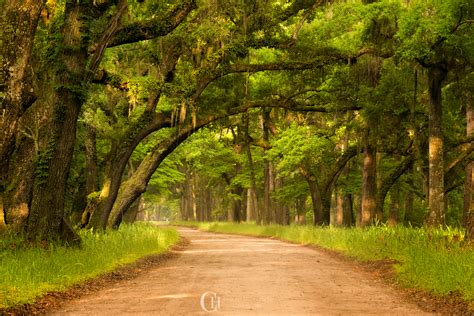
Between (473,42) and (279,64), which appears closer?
(473,42)

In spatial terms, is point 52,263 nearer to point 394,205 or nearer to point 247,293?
point 247,293

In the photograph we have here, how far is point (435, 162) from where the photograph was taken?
1886cm

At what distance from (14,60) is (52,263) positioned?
4201 mm

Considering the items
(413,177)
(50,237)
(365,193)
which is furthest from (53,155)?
(413,177)

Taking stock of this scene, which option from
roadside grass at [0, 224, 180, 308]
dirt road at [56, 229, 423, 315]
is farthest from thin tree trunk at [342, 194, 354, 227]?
dirt road at [56, 229, 423, 315]

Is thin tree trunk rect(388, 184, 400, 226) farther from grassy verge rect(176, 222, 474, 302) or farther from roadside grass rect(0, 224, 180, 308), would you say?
roadside grass rect(0, 224, 180, 308)

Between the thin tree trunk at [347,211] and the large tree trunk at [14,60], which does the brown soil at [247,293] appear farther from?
the thin tree trunk at [347,211]

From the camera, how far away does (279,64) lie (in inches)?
914

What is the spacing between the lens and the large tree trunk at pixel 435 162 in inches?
739

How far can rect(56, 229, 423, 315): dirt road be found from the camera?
8.91 m

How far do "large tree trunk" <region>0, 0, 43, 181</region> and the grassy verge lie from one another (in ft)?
28.7

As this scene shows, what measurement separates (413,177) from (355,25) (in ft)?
42.2

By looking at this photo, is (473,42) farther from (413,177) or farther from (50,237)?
(413,177)

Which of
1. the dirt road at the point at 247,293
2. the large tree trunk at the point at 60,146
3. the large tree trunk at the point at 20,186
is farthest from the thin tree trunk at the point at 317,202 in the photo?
the large tree trunk at the point at 60,146
